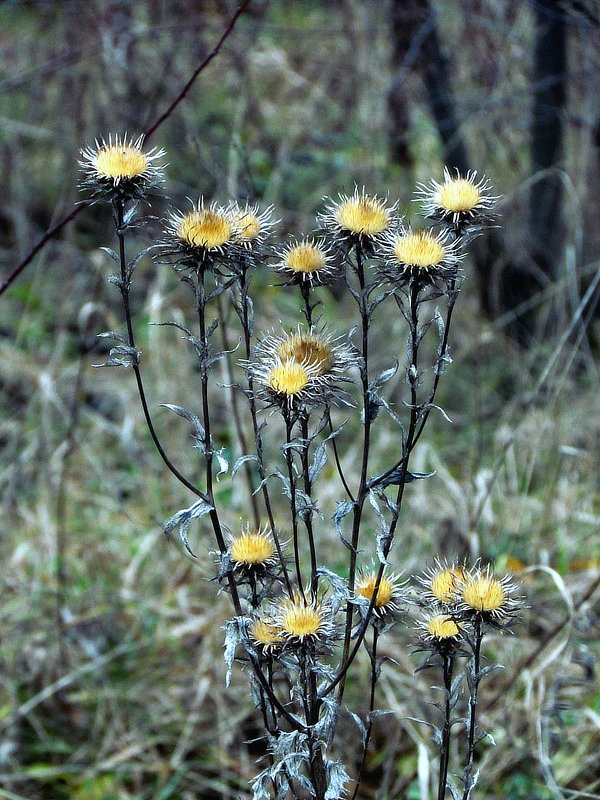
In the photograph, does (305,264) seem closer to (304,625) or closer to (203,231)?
(203,231)

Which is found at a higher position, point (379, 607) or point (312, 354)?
point (312, 354)

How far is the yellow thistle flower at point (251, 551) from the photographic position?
1.23 metres

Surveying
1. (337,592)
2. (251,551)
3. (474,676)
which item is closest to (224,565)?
(251,551)

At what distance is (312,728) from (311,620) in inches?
7.1

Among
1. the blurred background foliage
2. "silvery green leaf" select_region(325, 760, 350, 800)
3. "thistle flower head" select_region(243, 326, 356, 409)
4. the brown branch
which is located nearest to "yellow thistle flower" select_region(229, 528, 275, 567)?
"thistle flower head" select_region(243, 326, 356, 409)

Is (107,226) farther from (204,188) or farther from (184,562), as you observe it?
(184,562)

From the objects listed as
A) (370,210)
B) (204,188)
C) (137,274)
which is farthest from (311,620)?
(137,274)

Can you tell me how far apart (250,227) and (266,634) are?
0.57 metres

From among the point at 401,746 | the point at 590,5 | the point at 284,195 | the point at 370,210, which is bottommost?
the point at 401,746

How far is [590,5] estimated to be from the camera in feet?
10.3

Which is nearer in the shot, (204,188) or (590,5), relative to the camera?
(590,5)

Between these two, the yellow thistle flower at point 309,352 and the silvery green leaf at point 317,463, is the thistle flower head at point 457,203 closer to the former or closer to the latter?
Answer: the yellow thistle flower at point 309,352

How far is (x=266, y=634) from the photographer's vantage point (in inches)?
47.8

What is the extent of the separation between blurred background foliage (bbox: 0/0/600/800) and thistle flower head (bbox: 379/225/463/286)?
1.07 m
